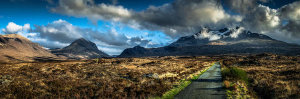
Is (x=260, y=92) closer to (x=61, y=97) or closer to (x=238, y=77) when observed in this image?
(x=238, y=77)

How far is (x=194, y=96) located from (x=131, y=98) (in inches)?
247

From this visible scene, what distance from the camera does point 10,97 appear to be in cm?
1488

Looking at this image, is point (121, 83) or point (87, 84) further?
point (121, 83)

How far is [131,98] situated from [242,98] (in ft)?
35.3

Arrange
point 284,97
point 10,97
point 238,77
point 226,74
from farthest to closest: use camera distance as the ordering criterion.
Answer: point 226,74 < point 238,77 < point 10,97 < point 284,97

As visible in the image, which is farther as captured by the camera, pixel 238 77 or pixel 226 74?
pixel 226 74

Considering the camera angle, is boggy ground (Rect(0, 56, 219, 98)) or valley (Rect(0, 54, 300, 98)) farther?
boggy ground (Rect(0, 56, 219, 98))

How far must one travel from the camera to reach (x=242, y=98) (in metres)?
13.5

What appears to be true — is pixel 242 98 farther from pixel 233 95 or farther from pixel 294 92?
pixel 294 92

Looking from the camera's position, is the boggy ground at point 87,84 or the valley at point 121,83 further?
the boggy ground at point 87,84

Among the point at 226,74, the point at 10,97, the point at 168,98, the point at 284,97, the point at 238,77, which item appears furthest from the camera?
the point at 226,74

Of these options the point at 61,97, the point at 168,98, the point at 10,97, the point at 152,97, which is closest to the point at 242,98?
the point at 168,98

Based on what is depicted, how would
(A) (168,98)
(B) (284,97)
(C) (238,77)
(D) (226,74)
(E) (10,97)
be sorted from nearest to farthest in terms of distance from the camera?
(B) (284,97), (A) (168,98), (E) (10,97), (C) (238,77), (D) (226,74)

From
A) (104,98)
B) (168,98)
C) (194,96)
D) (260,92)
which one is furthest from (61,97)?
(260,92)
